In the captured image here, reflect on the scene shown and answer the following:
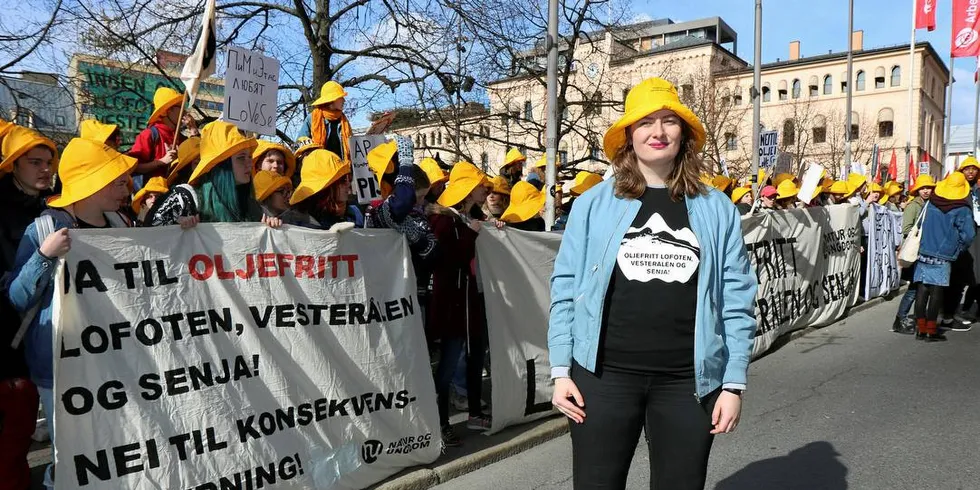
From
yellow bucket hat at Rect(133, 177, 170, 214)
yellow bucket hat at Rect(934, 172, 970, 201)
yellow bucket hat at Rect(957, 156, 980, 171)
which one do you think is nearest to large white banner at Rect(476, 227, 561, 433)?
yellow bucket hat at Rect(133, 177, 170, 214)

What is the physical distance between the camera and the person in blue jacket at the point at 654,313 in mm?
2438

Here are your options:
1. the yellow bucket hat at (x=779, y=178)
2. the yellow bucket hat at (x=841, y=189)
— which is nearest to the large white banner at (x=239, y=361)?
the yellow bucket hat at (x=779, y=178)

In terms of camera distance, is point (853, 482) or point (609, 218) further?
point (853, 482)

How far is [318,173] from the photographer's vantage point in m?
4.61

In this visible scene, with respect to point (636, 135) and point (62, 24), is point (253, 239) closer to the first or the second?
point (636, 135)

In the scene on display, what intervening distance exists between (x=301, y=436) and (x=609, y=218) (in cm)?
222

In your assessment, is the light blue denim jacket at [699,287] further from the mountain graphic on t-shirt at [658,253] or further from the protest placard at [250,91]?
the protest placard at [250,91]

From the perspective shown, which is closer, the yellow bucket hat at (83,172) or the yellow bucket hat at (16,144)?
the yellow bucket hat at (83,172)

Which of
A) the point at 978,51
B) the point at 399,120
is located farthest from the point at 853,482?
the point at 978,51

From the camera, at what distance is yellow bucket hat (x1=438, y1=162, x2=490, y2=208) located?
221 inches

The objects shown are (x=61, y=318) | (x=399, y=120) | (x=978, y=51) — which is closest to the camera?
(x=61, y=318)

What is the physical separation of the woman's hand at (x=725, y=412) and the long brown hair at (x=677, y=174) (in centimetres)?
66

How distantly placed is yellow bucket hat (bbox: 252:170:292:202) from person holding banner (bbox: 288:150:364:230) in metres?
0.12

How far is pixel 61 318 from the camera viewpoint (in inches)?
121
